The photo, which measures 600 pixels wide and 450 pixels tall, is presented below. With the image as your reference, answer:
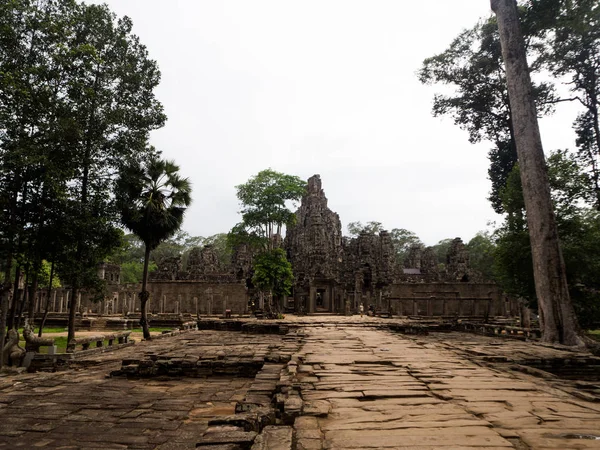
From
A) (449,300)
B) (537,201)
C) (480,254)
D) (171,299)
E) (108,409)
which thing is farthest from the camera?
(480,254)

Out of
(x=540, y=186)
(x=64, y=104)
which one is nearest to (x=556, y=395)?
(x=540, y=186)

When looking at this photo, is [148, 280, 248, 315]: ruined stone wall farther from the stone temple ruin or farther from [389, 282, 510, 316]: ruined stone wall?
[389, 282, 510, 316]: ruined stone wall

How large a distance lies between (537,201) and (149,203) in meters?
14.1

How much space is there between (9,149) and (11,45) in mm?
3190

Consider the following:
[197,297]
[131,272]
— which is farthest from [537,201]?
[131,272]

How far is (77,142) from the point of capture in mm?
10953

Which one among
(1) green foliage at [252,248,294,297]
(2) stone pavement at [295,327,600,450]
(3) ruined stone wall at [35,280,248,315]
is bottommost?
(2) stone pavement at [295,327,600,450]

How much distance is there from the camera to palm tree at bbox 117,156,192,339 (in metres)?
14.2

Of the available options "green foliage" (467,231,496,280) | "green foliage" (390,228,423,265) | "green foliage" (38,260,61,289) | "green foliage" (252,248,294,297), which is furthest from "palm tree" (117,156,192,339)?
"green foliage" (390,228,423,265)

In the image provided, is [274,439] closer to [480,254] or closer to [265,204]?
[265,204]

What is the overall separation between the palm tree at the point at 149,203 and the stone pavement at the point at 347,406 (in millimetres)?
7241

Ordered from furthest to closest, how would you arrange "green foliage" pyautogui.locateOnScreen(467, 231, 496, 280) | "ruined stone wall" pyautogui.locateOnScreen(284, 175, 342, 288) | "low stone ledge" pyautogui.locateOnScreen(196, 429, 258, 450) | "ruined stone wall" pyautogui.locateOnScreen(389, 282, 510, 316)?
1. "green foliage" pyautogui.locateOnScreen(467, 231, 496, 280)
2. "ruined stone wall" pyautogui.locateOnScreen(284, 175, 342, 288)
3. "ruined stone wall" pyautogui.locateOnScreen(389, 282, 510, 316)
4. "low stone ledge" pyautogui.locateOnScreen(196, 429, 258, 450)

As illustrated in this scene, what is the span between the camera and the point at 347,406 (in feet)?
13.7

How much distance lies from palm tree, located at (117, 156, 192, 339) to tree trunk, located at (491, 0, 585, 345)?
43.4ft
